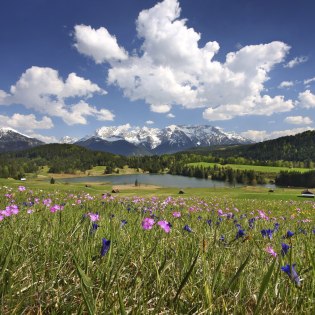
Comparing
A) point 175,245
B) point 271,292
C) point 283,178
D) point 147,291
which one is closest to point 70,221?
point 175,245

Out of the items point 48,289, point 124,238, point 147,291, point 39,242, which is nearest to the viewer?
point 48,289

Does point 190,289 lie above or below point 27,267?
below

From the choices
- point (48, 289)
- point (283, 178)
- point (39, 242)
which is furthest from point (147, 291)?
point (283, 178)

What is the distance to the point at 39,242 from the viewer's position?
3.26m

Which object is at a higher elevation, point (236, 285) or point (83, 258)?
point (83, 258)

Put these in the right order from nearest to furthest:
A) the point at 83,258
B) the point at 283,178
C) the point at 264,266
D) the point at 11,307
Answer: the point at 11,307, the point at 83,258, the point at 264,266, the point at 283,178

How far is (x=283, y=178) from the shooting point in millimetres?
190250

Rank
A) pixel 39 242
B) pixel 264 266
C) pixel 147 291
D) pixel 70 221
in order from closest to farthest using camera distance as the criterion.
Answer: pixel 147 291 → pixel 264 266 → pixel 39 242 → pixel 70 221

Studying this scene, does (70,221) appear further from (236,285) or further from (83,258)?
(236,285)

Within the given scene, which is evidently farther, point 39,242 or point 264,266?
point 39,242

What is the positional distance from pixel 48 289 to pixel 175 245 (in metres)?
2.06

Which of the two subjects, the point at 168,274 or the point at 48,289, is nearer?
the point at 48,289

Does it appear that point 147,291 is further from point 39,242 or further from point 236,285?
point 39,242

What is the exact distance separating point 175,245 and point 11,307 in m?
2.32
